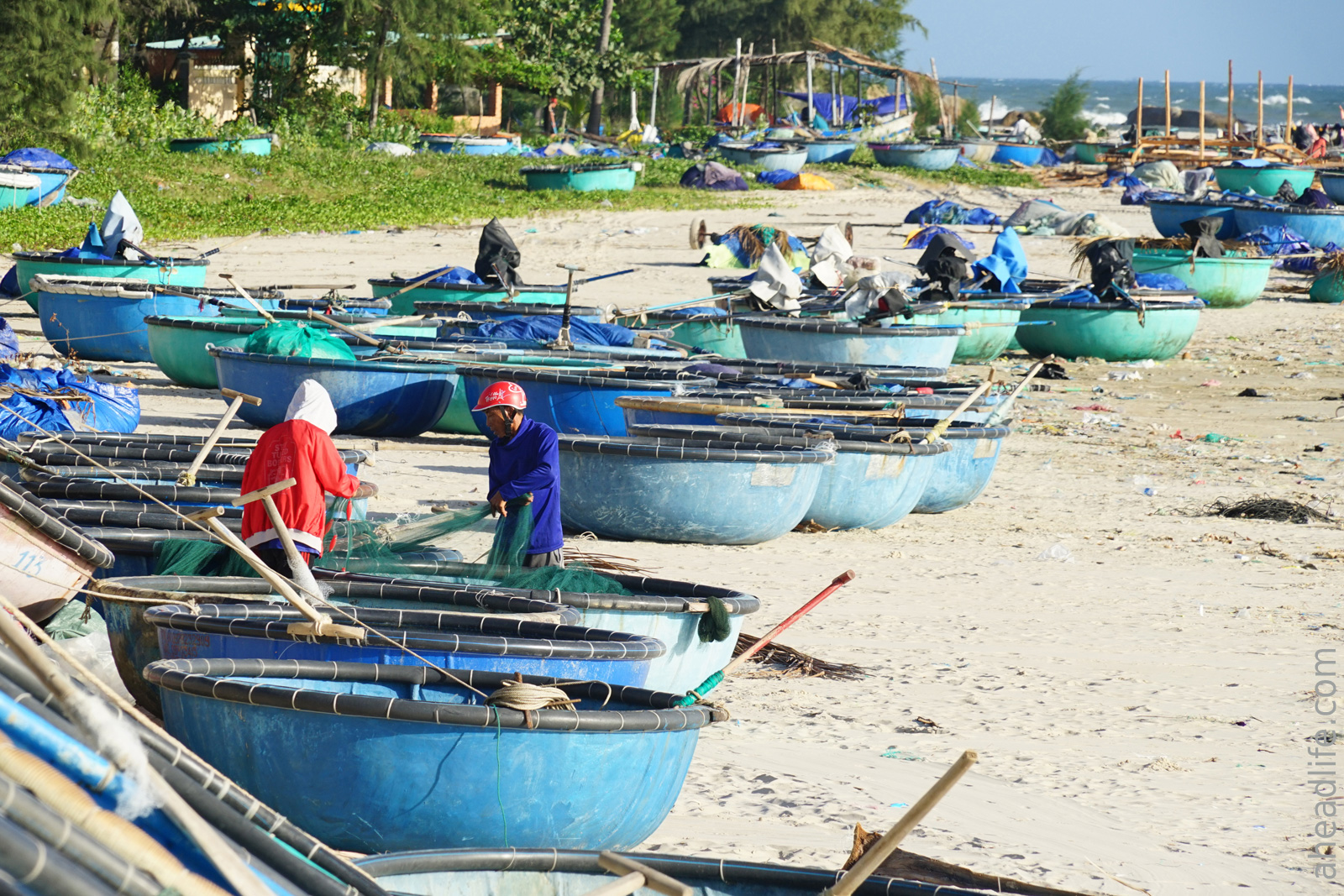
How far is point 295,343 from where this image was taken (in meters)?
13.6

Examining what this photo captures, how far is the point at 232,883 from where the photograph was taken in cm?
261

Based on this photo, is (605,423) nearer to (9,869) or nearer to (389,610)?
(389,610)

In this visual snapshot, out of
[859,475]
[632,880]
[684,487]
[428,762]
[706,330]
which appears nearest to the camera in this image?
[632,880]

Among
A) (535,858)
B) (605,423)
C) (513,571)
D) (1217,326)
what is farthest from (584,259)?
(535,858)

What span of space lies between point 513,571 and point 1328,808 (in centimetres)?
370

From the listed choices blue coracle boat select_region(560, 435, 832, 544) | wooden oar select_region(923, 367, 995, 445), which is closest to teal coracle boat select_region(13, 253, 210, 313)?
blue coracle boat select_region(560, 435, 832, 544)

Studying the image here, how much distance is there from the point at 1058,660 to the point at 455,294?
39.9 ft

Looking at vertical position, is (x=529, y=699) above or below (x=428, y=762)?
above

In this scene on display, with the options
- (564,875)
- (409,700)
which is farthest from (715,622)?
(564,875)

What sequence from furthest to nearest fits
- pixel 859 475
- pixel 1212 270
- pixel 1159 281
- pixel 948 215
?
pixel 948 215, pixel 1212 270, pixel 1159 281, pixel 859 475

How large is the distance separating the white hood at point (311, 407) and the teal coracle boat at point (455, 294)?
11053mm

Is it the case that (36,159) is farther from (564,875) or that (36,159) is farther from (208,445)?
(564,875)

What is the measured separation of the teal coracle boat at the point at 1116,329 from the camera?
2080 cm

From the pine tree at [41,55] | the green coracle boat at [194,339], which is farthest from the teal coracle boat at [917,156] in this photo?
the green coracle boat at [194,339]
